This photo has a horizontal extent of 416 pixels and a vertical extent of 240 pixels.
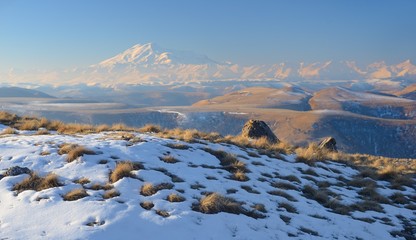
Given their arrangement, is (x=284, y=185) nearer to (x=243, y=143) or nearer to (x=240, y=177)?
(x=240, y=177)

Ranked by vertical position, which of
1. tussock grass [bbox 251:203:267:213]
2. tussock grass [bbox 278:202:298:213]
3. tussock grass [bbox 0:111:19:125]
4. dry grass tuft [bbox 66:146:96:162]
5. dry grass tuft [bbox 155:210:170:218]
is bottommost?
tussock grass [bbox 278:202:298:213]

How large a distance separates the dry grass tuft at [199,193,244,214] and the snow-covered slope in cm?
15

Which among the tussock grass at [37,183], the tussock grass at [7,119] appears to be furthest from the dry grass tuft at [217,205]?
the tussock grass at [7,119]

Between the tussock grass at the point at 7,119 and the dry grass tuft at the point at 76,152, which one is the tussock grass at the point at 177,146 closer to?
the dry grass tuft at the point at 76,152

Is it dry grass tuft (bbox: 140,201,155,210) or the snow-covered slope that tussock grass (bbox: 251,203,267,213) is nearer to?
the snow-covered slope

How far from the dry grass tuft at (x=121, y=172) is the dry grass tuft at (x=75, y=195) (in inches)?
54.1

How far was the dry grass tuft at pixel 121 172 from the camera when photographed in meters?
12.0

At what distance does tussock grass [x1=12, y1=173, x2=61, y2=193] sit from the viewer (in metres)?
11.0

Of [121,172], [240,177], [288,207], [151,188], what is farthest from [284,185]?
[121,172]

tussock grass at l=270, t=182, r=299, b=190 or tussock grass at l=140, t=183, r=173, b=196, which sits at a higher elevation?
tussock grass at l=140, t=183, r=173, b=196

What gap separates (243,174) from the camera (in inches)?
569

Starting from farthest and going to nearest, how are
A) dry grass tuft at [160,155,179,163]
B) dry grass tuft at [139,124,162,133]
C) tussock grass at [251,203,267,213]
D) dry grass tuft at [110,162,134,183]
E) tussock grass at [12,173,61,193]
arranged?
dry grass tuft at [139,124,162,133] → dry grass tuft at [160,155,179,163] → dry grass tuft at [110,162,134,183] → tussock grass at [251,203,267,213] → tussock grass at [12,173,61,193]

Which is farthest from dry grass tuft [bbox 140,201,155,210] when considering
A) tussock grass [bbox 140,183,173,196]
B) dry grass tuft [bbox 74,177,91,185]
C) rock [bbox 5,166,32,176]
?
rock [bbox 5,166,32,176]

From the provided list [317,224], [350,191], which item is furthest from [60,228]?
[350,191]
